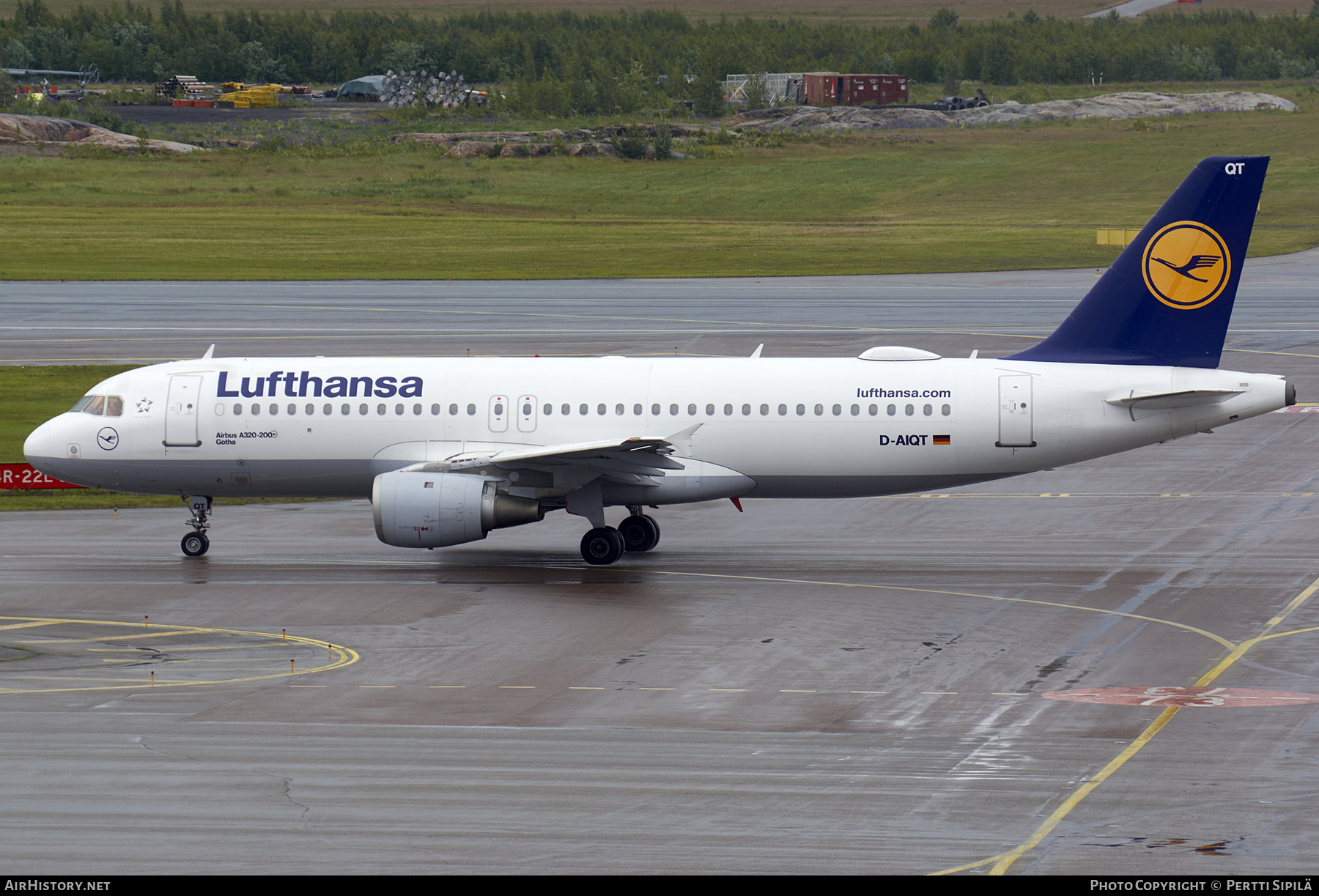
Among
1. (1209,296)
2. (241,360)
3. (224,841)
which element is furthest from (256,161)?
(224,841)

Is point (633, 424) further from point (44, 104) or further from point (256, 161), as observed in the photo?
point (44, 104)

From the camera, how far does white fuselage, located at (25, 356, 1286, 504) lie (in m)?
35.2

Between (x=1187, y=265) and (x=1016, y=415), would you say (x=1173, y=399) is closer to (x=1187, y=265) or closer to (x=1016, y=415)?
(x=1187, y=265)

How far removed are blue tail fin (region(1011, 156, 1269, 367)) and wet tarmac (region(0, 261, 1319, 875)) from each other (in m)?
4.89

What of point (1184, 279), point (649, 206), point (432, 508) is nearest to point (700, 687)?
point (432, 508)

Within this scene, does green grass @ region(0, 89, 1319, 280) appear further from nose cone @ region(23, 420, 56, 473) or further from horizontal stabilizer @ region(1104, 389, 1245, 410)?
horizontal stabilizer @ region(1104, 389, 1245, 410)

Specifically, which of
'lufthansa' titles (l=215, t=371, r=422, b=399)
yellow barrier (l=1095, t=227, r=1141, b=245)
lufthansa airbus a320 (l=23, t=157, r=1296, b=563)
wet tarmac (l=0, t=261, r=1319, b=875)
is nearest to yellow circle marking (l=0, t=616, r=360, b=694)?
wet tarmac (l=0, t=261, r=1319, b=875)

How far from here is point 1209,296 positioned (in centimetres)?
3519

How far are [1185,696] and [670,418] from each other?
1434 centimetres

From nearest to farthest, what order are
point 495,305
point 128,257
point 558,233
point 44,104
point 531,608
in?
point 531,608, point 495,305, point 128,257, point 558,233, point 44,104

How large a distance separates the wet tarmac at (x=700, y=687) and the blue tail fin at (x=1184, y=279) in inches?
193

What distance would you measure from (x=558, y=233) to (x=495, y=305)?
1257 inches

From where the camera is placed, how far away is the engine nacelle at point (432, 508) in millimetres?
34375

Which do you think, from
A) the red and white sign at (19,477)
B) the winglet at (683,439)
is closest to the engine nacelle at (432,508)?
the winglet at (683,439)
